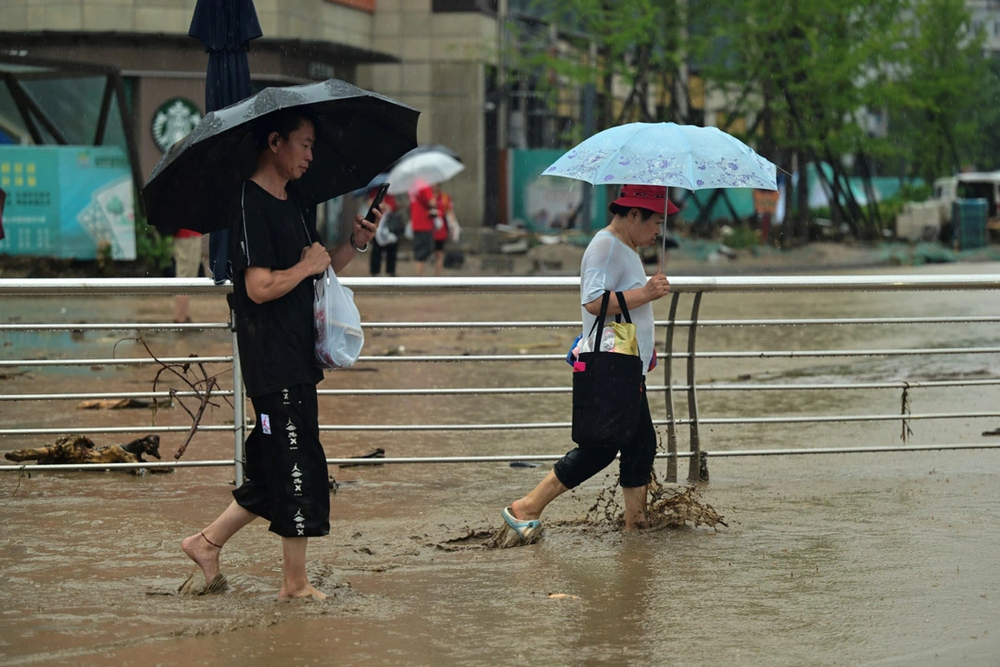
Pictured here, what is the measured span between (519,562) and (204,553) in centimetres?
138

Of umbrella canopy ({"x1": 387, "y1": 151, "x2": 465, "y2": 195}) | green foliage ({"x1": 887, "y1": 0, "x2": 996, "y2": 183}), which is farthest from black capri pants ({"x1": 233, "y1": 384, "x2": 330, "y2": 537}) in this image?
green foliage ({"x1": 887, "y1": 0, "x2": 996, "y2": 183})

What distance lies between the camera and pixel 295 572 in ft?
17.0

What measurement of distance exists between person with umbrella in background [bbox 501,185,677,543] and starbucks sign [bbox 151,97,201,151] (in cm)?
2530

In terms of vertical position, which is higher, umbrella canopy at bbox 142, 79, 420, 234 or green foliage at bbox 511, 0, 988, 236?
green foliage at bbox 511, 0, 988, 236

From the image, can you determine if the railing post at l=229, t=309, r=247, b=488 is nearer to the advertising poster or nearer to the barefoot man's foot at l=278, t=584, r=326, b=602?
the barefoot man's foot at l=278, t=584, r=326, b=602

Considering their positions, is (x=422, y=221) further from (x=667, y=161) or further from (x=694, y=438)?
(x=667, y=161)

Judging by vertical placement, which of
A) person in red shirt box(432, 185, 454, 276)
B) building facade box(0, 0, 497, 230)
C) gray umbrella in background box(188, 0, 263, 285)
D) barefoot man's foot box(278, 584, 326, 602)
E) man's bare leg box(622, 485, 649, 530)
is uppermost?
building facade box(0, 0, 497, 230)

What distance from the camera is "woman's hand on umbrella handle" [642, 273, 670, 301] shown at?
18.6 feet

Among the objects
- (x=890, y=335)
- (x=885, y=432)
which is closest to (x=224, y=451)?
(x=885, y=432)

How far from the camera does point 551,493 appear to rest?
618 centimetres

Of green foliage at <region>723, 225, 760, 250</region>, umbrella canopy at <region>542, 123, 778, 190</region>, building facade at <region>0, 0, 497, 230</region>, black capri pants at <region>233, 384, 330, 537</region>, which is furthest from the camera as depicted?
green foliage at <region>723, 225, 760, 250</region>

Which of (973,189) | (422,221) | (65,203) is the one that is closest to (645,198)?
(422,221)

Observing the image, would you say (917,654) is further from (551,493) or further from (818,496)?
(818,496)

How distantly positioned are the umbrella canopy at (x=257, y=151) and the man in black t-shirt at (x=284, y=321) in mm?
123
